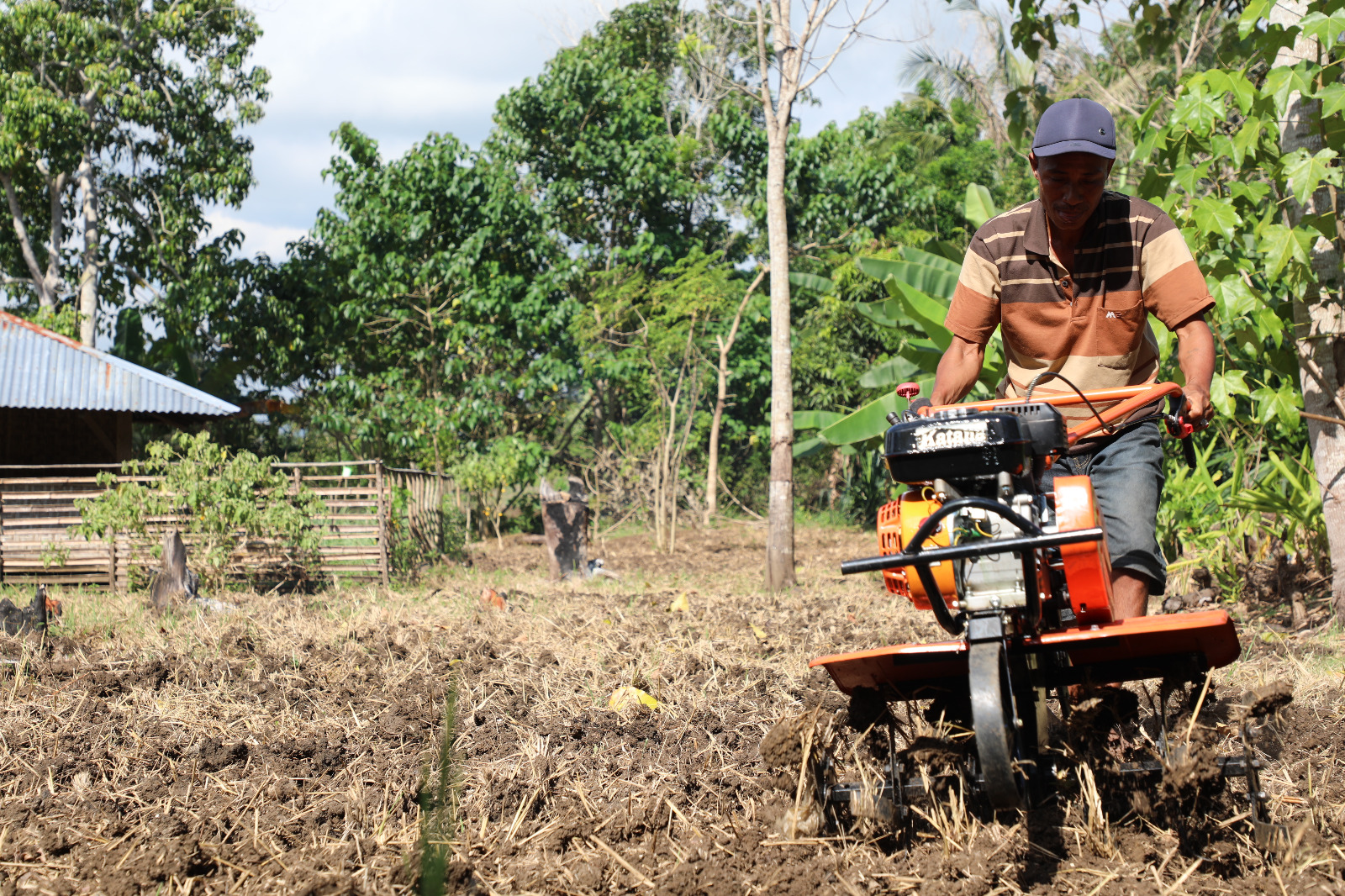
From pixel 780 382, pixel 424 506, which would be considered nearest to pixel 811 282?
pixel 780 382

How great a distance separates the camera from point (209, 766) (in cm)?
378

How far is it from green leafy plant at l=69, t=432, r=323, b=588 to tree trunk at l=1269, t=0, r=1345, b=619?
23.7 feet

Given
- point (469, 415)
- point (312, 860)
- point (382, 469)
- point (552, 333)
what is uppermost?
point (552, 333)

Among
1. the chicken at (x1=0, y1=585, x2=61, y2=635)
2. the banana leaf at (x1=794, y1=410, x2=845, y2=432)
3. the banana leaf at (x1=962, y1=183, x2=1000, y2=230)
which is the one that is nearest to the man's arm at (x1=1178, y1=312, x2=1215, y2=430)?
the chicken at (x1=0, y1=585, x2=61, y2=635)

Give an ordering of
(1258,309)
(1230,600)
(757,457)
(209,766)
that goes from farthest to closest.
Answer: (757,457), (1230,600), (1258,309), (209,766)

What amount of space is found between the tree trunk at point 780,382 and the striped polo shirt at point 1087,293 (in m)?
5.87

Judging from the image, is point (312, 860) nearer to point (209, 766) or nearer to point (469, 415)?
point (209, 766)

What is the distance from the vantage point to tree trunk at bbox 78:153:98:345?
18.2 m

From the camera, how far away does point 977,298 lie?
10.3ft

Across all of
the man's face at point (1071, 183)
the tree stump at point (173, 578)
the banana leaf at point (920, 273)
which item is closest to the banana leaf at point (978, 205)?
the banana leaf at point (920, 273)

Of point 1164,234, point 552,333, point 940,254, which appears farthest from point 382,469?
point 552,333

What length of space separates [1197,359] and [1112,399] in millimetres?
270

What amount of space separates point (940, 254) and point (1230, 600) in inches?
178

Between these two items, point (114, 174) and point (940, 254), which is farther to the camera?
point (114, 174)
